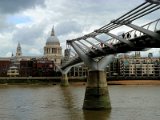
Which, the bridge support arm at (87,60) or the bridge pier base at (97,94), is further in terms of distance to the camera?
the bridge support arm at (87,60)

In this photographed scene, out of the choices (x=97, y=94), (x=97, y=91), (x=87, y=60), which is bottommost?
(x=97, y=94)

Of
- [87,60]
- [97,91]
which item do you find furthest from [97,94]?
[87,60]

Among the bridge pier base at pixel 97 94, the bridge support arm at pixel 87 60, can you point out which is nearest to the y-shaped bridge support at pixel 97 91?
the bridge pier base at pixel 97 94

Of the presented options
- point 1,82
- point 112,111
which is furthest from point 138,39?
point 1,82

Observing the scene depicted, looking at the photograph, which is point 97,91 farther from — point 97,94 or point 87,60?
point 87,60

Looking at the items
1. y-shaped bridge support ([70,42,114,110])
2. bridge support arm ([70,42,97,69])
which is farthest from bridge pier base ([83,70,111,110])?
bridge support arm ([70,42,97,69])

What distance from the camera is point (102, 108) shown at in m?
48.3

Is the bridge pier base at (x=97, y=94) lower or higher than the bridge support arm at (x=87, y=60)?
lower

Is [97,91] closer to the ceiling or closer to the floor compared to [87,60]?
closer to the floor

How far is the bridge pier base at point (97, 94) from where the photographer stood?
48531 millimetres

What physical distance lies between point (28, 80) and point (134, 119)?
446 feet

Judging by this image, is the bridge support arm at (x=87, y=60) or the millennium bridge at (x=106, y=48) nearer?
the millennium bridge at (x=106, y=48)

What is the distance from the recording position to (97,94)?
48.9 meters

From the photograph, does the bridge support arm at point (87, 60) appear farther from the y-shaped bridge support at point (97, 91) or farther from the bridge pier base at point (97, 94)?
the bridge pier base at point (97, 94)
